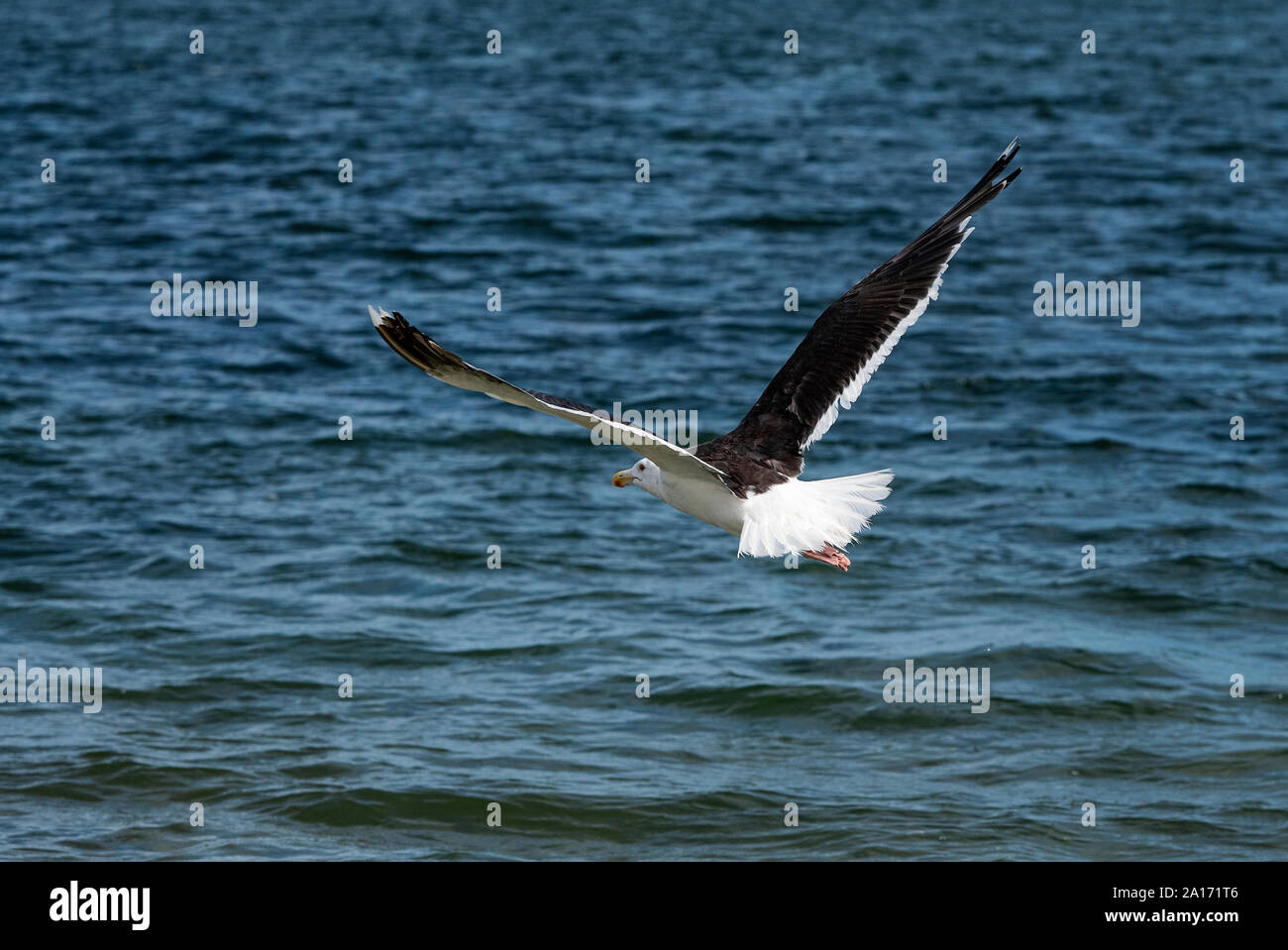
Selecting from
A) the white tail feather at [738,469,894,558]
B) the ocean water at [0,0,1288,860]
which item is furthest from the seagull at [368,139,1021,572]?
the ocean water at [0,0,1288,860]

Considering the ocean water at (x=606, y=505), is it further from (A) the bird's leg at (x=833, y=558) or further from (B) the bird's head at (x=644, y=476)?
(B) the bird's head at (x=644, y=476)

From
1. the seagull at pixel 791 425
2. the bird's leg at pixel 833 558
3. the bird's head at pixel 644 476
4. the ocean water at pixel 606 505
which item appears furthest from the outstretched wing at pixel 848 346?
the ocean water at pixel 606 505

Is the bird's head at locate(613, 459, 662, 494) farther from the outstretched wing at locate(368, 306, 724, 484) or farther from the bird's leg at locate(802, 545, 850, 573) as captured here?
the outstretched wing at locate(368, 306, 724, 484)

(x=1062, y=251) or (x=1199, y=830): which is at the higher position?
(x=1062, y=251)

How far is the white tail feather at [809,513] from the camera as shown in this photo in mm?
7992

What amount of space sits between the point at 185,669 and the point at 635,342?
839 cm

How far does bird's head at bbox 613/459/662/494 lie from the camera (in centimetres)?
879

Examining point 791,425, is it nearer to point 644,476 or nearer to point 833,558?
point 833,558

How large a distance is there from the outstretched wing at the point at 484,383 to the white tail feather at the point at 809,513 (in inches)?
33.6

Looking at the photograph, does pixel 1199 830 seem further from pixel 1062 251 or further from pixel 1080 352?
pixel 1062 251

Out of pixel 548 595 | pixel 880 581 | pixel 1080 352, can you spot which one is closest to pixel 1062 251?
pixel 1080 352

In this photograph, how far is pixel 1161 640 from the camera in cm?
1273

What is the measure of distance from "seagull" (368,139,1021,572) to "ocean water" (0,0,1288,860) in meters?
2.45

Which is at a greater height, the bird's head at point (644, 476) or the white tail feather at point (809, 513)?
the bird's head at point (644, 476)
